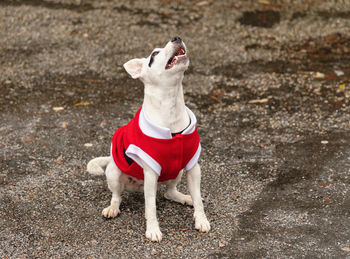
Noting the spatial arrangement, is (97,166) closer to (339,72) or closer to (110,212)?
(110,212)

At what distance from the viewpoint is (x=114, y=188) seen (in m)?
5.64

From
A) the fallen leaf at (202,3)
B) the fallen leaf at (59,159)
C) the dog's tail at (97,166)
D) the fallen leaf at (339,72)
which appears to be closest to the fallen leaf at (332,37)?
the fallen leaf at (339,72)

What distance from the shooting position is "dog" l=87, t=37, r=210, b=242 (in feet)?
16.1

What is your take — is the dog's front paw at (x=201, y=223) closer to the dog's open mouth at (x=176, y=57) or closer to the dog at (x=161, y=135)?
the dog at (x=161, y=135)

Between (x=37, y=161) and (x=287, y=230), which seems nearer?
(x=287, y=230)

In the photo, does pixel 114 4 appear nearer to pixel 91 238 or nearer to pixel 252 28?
pixel 252 28

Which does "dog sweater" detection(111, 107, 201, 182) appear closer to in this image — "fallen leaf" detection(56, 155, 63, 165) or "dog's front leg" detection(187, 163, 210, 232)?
"dog's front leg" detection(187, 163, 210, 232)

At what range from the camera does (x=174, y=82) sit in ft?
16.1

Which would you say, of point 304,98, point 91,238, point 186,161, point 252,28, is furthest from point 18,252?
point 252,28

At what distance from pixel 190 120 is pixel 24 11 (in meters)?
7.91

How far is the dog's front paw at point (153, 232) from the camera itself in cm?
518

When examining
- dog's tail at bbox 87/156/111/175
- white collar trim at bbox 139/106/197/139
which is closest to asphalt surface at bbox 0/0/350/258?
dog's tail at bbox 87/156/111/175

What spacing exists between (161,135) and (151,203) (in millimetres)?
678

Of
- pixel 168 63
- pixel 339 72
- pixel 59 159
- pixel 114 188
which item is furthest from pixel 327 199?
pixel 339 72
